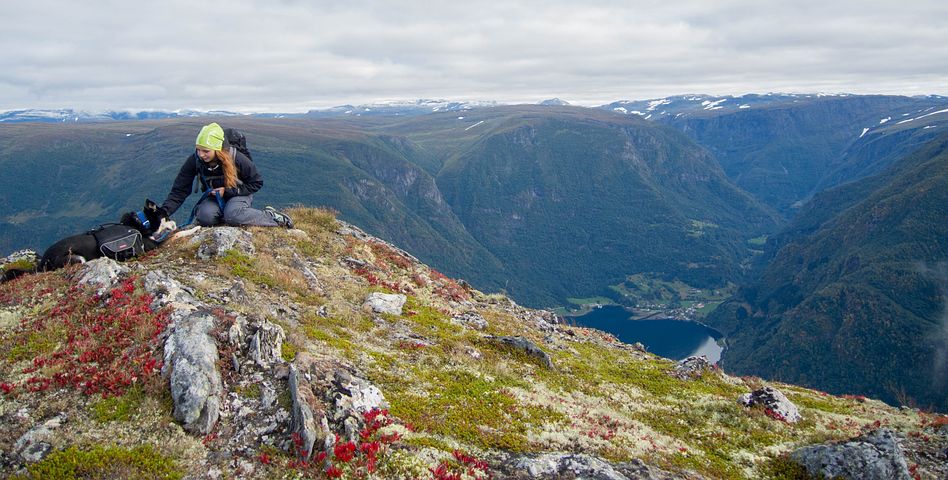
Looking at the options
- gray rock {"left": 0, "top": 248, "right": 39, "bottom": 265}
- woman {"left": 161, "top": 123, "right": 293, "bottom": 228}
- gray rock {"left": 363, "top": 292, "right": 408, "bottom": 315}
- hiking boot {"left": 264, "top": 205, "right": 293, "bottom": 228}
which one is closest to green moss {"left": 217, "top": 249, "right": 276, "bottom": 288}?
woman {"left": 161, "top": 123, "right": 293, "bottom": 228}

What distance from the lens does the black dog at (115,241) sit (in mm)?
16125

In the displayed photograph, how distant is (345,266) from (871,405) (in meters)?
24.1

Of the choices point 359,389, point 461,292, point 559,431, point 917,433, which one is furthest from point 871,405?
point 359,389

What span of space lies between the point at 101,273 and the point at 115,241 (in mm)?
3361

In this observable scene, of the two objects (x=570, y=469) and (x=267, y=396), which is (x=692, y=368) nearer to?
(x=570, y=469)

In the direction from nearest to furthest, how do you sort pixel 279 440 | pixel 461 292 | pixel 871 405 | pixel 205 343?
pixel 279 440 → pixel 205 343 → pixel 871 405 → pixel 461 292

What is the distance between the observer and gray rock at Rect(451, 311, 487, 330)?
70.9 feet

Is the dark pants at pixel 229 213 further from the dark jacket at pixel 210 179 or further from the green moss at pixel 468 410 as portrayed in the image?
the green moss at pixel 468 410

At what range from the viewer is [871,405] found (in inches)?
813

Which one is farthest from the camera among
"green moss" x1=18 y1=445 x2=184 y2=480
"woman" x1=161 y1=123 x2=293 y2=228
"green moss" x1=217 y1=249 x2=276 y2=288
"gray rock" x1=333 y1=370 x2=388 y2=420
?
"woman" x1=161 y1=123 x2=293 y2=228

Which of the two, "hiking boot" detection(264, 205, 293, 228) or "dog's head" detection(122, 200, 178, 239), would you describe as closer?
"dog's head" detection(122, 200, 178, 239)

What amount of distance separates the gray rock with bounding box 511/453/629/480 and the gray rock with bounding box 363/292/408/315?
34.0ft

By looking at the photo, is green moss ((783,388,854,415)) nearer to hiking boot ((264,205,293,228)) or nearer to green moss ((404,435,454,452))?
green moss ((404,435,454,452))

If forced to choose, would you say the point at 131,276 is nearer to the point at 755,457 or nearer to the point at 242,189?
the point at 242,189
